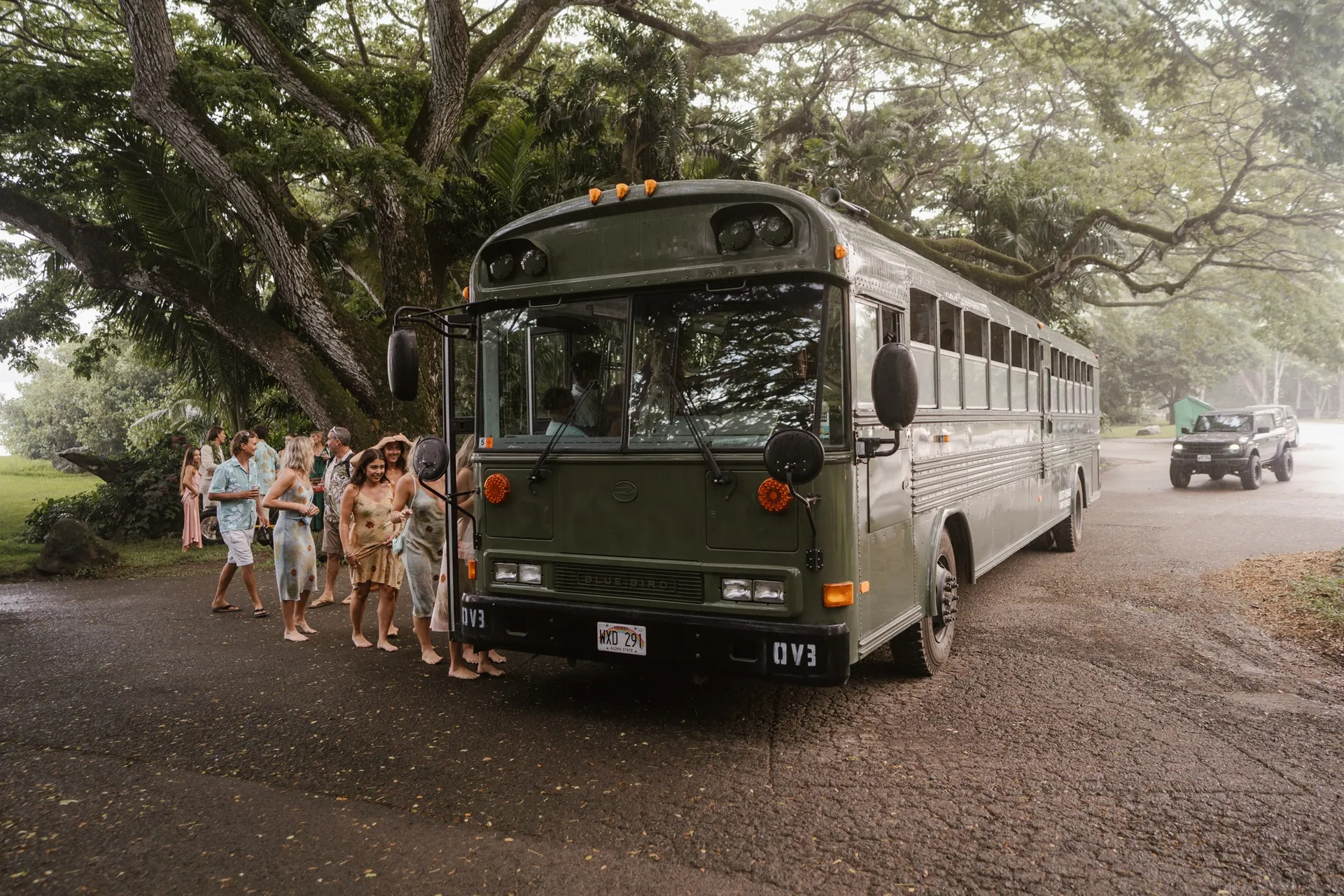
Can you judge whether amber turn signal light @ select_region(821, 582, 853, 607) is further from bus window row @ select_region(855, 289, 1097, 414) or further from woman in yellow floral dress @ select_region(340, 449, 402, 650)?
woman in yellow floral dress @ select_region(340, 449, 402, 650)

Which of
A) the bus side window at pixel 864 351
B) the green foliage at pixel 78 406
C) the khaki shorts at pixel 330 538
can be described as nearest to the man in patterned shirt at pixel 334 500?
the khaki shorts at pixel 330 538

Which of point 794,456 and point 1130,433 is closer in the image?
point 794,456

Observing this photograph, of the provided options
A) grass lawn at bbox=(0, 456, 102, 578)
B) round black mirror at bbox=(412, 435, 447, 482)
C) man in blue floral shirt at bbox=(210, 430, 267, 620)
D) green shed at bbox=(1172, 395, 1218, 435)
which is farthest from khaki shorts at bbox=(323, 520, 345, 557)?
green shed at bbox=(1172, 395, 1218, 435)

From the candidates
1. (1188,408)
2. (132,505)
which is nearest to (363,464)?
(132,505)

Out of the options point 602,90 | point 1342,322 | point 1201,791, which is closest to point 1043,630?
point 1201,791

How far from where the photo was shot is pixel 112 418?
35.3 m

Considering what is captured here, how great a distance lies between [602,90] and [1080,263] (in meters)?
11.2

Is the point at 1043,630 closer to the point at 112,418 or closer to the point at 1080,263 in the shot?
the point at 1080,263

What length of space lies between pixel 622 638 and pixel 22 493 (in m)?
26.9

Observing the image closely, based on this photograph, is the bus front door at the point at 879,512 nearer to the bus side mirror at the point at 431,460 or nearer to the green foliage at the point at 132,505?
the bus side mirror at the point at 431,460

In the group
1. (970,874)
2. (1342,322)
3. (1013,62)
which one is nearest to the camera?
(970,874)

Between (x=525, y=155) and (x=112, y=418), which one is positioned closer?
(x=525, y=155)

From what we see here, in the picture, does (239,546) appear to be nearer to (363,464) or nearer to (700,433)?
(363,464)

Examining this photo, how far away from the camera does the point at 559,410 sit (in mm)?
5262
